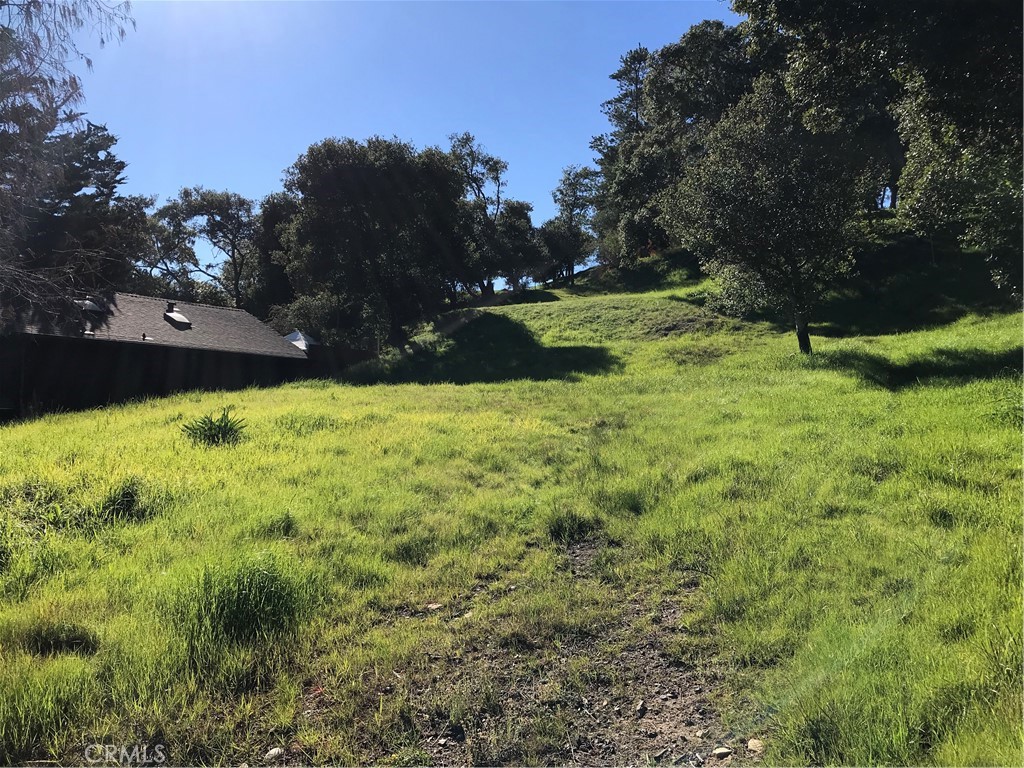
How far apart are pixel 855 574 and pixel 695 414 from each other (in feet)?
22.1

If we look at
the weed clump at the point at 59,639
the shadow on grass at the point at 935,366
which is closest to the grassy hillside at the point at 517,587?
the weed clump at the point at 59,639

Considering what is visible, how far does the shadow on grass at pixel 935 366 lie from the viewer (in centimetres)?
1103

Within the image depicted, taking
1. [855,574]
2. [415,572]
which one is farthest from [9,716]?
[855,574]

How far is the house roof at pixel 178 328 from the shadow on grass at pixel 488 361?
505 cm

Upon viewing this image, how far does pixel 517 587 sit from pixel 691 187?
705 inches

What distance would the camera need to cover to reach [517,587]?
4.61 metres

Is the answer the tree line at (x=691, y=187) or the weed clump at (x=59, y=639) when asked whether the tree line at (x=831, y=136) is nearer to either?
the tree line at (x=691, y=187)

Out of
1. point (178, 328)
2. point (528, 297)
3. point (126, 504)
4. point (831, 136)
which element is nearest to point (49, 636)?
point (126, 504)

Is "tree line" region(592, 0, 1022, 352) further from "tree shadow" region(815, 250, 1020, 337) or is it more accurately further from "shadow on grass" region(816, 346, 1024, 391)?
"tree shadow" region(815, 250, 1020, 337)

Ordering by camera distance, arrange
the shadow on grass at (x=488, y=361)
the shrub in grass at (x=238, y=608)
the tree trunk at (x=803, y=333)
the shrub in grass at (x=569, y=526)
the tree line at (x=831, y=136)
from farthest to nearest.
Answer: the shadow on grass at (x=488, y=361), the tree trunk at (x=803, y=333), the tree line at (x=831, y=136), the shrub in grass at (x=569, y=526), the shrub in grass at (x=238, y=608)

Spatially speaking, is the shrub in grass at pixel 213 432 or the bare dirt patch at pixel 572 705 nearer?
the bare dirt patch at pixel 572 705

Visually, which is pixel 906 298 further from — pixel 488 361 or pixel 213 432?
pixel 213 432

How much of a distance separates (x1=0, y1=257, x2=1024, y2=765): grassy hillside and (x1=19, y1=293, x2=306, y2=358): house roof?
43.7ft

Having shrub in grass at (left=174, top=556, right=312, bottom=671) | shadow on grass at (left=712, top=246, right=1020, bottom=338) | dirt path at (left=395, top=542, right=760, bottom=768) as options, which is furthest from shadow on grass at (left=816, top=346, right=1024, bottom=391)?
shrub in grass at (left=174, top=556, right=312, bottom=671)
